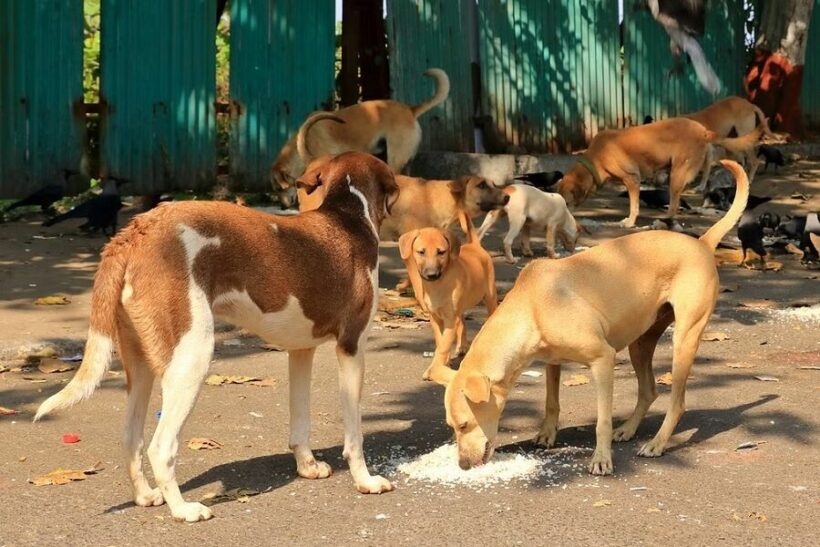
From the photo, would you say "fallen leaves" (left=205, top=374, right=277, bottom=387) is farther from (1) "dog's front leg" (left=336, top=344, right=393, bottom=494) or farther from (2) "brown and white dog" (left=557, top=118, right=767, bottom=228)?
(2) "brown and white dog" (left=557, top=118, right=767, bottom=228)

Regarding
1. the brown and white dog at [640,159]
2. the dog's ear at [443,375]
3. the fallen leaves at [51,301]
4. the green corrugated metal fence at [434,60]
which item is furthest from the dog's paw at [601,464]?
the green corrugated metal fence at [434,60]

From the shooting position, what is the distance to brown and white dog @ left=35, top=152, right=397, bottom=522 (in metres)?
5.59

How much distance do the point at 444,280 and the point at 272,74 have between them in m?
7.11

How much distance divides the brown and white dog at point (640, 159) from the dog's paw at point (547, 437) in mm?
8000

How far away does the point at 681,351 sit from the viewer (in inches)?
271

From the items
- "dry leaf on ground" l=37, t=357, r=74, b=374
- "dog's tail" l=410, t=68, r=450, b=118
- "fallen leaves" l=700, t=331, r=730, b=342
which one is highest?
"dog's tail" l=410, t=68, r=450, b=118

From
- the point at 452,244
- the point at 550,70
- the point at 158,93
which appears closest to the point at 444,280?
the point at 452,244

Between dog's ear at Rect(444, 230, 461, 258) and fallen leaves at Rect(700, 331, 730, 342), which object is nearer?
dog's ear at Rect(444, 230, 461, 258)

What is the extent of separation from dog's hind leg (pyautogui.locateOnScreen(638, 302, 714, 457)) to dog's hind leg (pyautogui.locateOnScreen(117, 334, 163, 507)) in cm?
253

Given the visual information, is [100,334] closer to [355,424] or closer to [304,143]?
[355,424]

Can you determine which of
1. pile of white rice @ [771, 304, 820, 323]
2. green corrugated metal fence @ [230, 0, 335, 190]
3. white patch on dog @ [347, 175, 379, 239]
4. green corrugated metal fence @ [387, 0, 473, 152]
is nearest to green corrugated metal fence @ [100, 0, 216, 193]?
green corrugated metal fence @ [230, 0, 335, 190]

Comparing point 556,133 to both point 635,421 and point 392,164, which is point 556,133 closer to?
point 392,164

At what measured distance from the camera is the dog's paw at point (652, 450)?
266 inches

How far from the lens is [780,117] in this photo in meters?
18.7
